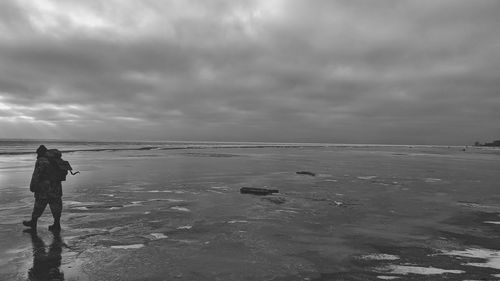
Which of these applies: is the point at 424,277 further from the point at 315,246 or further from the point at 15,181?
the point at 15,181

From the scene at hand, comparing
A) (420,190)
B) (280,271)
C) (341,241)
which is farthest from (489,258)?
(420,190)

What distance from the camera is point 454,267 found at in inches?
295

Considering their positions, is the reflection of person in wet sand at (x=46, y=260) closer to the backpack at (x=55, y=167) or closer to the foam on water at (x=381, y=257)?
the backpack at (x=55, y=167)

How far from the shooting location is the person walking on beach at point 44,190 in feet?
33.0

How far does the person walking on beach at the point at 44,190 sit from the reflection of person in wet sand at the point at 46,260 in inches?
28.1

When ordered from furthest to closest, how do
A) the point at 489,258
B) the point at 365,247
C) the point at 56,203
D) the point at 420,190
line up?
the point at 420,190
the point at 56,203
the point at 365,247
the point at 489,258

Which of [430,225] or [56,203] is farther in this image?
[430,225]

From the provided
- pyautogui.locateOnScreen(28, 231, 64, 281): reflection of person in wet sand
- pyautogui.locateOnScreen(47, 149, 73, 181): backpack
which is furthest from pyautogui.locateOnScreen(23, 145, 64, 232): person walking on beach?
pyautogui.locateOnScreen(28, 231, 64, 281): reflection of person in wet sand

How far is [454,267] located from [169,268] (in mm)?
5651

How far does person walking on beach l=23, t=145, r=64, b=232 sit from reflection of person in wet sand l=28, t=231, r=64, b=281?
2.34 feet

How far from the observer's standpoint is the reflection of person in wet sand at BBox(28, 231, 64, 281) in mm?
6648

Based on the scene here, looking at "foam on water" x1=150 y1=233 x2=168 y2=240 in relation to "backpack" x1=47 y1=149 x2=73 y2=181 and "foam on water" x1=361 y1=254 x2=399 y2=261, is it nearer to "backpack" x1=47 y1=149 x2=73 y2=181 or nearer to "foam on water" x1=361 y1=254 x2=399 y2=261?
"backpack" x1=47 y1=149 x2=73 y2=181

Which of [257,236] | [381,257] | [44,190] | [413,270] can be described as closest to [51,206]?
[44,190]

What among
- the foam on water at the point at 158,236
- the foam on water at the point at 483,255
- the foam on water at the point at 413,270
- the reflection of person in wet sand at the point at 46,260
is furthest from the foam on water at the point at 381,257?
the reflection of person in wet sand at the point at 46,260
